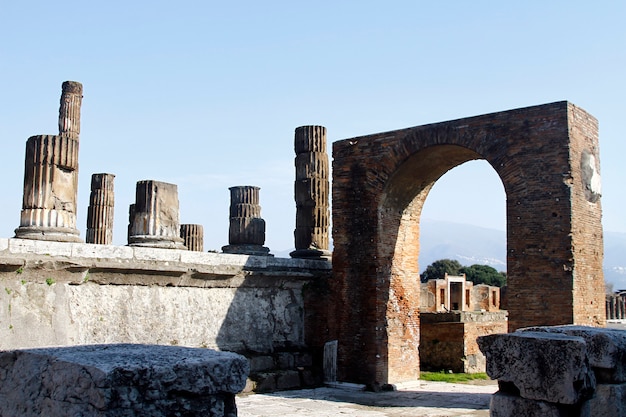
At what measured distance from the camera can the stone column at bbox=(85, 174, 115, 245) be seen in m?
17.8

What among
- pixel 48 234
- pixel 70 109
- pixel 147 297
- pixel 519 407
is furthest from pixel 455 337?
pixel 70 109

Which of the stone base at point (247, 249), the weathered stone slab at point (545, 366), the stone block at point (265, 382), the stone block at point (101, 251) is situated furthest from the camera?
the stone base at point (247, 249)

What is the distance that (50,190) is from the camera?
990 cm

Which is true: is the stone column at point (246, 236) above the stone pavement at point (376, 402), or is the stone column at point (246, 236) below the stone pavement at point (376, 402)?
above

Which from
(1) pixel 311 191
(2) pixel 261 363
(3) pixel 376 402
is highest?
(1) pixel 311 191

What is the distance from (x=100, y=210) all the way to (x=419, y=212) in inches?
352

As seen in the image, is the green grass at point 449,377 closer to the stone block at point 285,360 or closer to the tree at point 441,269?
the stone block at point 285,360

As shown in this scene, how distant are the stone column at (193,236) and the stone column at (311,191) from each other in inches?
154

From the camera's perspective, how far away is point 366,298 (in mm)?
12008

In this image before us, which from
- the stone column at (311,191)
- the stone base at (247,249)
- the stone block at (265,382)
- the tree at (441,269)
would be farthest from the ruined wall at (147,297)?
the tree at (441,269)

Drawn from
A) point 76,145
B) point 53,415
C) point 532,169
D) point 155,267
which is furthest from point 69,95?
point 53,415

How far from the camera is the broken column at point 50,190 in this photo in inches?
379

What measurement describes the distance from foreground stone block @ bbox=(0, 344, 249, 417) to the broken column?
734cm

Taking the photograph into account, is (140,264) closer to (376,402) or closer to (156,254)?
(156,254)
